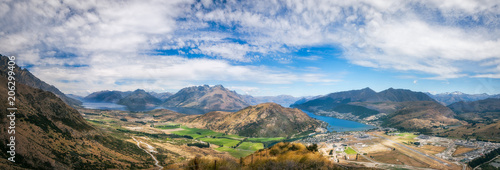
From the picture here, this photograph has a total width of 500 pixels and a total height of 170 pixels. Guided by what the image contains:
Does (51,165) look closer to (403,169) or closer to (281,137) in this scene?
(403,169)

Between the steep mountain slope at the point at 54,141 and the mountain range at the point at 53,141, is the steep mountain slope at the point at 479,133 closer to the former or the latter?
the steep mountain slope at the point at 54,141

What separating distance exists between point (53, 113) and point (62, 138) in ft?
65.7

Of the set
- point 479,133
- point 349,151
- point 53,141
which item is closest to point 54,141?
point 53,141

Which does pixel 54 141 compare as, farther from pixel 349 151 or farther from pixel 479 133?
pixel 479 133

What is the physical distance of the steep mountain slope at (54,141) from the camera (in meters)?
43.7

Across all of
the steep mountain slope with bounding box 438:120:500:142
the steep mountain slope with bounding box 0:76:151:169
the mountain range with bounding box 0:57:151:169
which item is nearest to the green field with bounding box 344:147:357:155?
the steep mountain slope with bounding box 438:120:500:142

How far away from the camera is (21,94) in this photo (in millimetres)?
73750

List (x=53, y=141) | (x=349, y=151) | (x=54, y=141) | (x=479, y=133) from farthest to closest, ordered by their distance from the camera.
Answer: (x=479, y=133)
(x=349, y=151)
(x=54, y=141)
(x=53, y=141)

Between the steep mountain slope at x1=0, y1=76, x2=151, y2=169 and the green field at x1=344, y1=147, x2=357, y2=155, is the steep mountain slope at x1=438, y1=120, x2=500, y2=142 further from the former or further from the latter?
the steep mountain slope at x1=0, y1=76, x2=151, y2=169

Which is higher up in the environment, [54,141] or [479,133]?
[54,141]

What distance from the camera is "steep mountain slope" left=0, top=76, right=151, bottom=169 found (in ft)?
143

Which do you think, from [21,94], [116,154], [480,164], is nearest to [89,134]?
[116,154]

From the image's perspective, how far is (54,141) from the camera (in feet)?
192

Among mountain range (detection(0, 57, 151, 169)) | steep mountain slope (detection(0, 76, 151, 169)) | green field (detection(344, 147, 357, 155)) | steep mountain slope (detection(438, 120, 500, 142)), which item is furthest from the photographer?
steep mountain slope (detection(438, 120, 500, 142))
